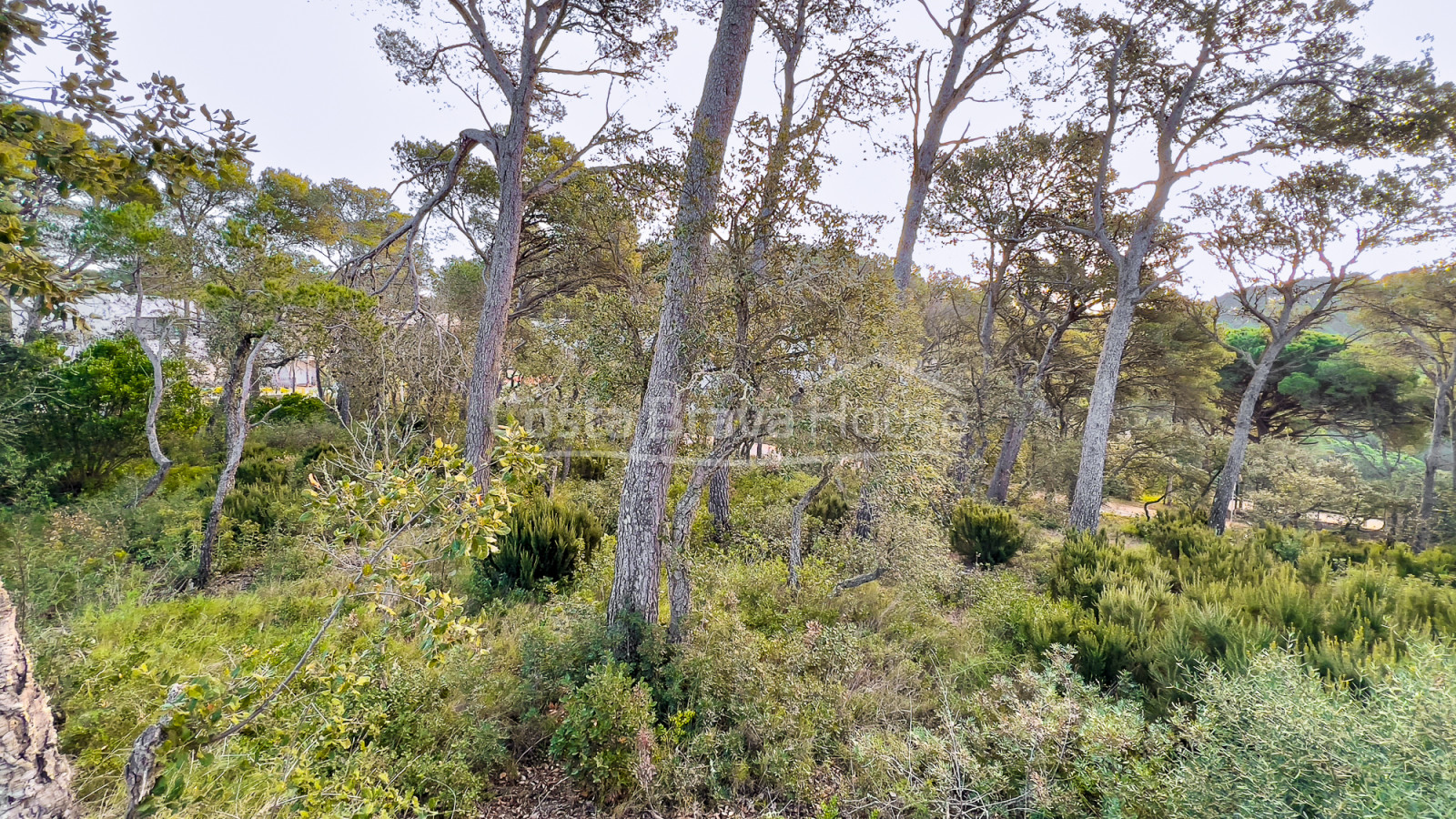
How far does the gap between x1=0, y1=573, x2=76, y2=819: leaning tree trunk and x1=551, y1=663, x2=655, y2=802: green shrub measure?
201cm

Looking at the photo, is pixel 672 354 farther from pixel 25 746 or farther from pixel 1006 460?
pixel 1006 460

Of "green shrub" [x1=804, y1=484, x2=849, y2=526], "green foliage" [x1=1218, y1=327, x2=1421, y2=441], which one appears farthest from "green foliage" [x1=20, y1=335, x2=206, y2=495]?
"green foliage" [x1=1218, y1=327, x2=1421, y2=441]

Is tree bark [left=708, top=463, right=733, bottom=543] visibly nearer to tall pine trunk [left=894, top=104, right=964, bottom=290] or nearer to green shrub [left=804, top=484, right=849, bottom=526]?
green shrub [left=804, top=484, right=849, bottom=526]

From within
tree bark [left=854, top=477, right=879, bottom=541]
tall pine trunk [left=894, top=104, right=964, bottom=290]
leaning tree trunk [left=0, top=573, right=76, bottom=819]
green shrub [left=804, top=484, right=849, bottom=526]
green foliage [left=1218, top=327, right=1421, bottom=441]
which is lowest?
green shrub [left=804, top=484, right=849, bottom=526]

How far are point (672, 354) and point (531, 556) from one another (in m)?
2.96

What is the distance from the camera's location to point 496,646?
3725 mm

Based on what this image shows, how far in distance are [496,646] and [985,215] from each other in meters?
10.9

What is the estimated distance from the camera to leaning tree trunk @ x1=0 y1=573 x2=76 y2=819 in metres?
1.08

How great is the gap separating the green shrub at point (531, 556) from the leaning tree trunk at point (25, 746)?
4005 millimetres

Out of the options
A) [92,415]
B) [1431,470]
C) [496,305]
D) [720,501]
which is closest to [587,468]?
[720,501]

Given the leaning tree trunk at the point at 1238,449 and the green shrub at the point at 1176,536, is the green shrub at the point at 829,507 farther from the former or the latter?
the leaning tree trunk at the point at 1238,449

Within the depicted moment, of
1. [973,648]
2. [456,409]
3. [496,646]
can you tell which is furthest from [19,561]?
[973,648]

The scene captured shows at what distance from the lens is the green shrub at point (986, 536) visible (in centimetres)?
682

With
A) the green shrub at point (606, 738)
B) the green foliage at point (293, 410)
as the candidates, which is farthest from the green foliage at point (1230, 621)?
the green foliage at point (293, 410)
